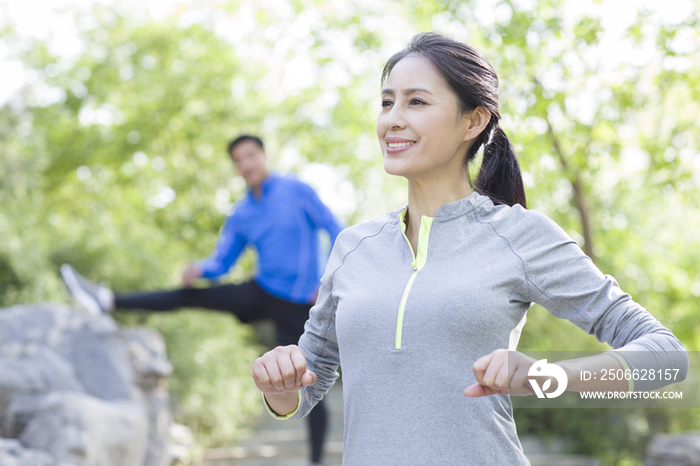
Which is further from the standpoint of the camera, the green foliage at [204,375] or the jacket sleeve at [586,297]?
the green foliage at [204,375]

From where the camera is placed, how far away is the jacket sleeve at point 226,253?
14.2 feet

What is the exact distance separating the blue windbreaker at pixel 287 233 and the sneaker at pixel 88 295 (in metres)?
0.96

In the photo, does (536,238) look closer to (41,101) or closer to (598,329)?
(598,329)

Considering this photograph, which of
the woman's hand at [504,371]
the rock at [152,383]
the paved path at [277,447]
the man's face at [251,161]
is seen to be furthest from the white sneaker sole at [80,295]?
the woman's hand at [504,371]

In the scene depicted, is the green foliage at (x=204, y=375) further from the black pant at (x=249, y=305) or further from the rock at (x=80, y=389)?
the black pant at (x=249, y=305)

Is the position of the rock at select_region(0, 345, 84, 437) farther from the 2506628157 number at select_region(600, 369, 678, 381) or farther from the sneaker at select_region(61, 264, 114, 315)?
the 2506628157 number at select_region(600, 369, 678, 381)

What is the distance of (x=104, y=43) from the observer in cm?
1010

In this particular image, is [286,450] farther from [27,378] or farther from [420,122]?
[420,122]

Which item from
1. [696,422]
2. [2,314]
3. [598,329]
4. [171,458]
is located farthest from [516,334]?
[696,422]

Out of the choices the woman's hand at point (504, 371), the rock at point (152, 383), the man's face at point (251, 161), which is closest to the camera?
the woman's hand at point (504, 371)

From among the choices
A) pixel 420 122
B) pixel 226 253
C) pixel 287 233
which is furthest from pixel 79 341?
pixel 420 122

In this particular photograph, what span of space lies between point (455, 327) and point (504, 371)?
0.67ft

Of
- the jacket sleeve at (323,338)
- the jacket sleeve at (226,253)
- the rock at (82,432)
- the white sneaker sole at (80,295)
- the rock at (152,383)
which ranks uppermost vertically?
the jacket sleeve at (323,338)

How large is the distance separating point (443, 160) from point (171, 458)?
5014mm
